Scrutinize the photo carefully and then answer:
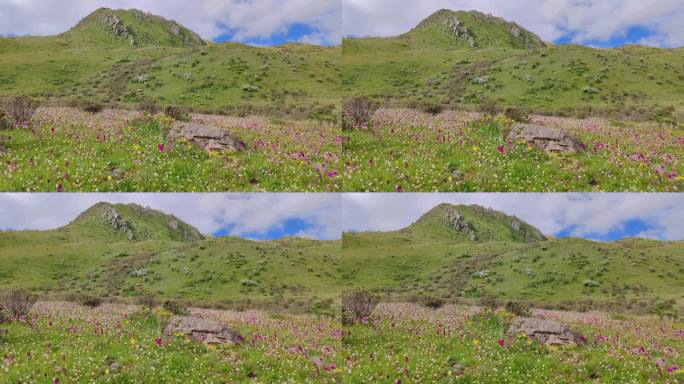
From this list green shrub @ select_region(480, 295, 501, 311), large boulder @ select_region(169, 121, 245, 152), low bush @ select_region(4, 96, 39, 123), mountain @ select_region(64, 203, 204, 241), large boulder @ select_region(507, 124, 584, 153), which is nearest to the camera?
large boulder @ select_region(169, 121, 245, 152)

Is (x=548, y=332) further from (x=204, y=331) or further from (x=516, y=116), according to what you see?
(x=204, y=331)

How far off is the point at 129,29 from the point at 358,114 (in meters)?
69.8

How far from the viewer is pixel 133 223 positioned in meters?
48.9

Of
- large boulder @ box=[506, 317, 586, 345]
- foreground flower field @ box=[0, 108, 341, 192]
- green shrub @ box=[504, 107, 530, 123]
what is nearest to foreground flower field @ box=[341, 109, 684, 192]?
green shrub @ box=[504, 107, 530, 123]

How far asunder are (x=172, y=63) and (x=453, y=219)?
32255mm

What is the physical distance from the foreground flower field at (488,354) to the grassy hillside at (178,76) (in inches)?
756

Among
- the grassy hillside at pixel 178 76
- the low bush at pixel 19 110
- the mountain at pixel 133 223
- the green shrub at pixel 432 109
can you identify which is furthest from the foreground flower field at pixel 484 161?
the mountain at pixel 133 223

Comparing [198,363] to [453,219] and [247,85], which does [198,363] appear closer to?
[247,85]

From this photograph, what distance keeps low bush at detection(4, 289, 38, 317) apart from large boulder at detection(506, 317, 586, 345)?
56.9 ft

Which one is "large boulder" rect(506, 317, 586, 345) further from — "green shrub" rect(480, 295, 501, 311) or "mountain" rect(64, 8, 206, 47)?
"mountain" rect(64, 8, 206, 47)

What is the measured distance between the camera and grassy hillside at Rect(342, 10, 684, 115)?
37156 millimetres

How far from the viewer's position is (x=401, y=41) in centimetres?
7462

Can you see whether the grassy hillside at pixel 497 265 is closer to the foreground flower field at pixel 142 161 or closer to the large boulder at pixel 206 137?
the foreground flower field at pixel 142 161

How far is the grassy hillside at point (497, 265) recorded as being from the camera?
95.1ft
